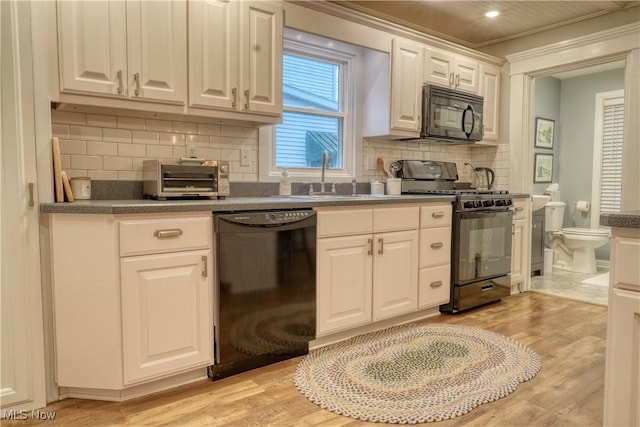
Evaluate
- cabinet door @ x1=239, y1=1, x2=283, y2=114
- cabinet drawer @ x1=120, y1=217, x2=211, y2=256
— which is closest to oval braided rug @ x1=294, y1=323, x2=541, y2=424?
cabinet drawer @ x1=120, y1=217, x2=211, y2=256

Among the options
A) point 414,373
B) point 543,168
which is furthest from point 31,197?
point 543,168

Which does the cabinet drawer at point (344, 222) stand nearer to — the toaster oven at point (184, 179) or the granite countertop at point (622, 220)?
the toaster oven at point (184, 179)

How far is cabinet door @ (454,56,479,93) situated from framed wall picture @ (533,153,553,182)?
1870 mm

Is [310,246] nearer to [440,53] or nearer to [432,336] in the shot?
[432,336]

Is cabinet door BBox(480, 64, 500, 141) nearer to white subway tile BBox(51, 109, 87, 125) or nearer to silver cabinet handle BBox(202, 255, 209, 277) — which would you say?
silver cabinet handle BBox(202, 255, 209, 277)

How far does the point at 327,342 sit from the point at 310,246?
65 centimetres

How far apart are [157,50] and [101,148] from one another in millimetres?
624

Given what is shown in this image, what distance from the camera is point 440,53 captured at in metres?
3.71

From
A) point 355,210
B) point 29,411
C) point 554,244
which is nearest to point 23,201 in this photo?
point 29,411

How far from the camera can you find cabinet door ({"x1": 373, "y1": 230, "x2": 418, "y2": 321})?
283cm

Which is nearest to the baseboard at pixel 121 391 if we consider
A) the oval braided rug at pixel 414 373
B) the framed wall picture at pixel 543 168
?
the oval braided rug at pixel 414 373

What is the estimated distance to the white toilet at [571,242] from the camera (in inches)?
190

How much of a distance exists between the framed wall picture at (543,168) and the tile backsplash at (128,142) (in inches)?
158

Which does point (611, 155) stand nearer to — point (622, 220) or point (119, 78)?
point (622, 220)
